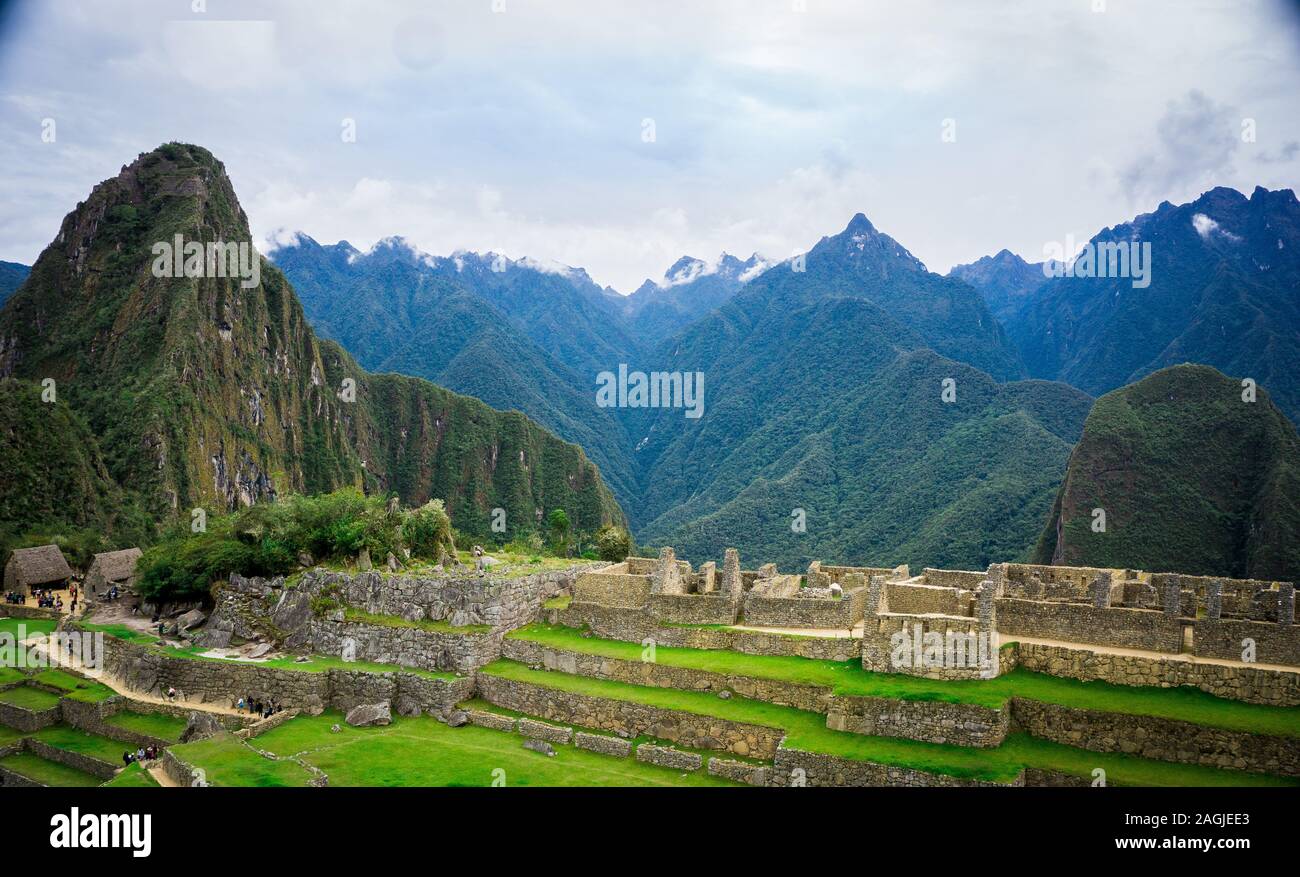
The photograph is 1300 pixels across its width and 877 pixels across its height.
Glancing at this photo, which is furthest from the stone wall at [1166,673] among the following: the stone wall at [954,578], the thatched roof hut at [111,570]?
the thatched roof hut at [111,570]

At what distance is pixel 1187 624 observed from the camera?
1839 cm

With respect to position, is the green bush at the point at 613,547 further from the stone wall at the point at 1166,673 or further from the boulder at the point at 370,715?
the stone wall at the point at 1166,673

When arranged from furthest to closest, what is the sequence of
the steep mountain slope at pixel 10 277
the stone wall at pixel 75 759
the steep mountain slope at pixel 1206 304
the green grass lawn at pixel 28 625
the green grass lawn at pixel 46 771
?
the steep mountain slope at pixel 10 277 → the steep mountain slope at pixel 1206 304 → the green grass lawn at pixel 28 625 → the stone wall at pixel 75 759 → the green grass lawn at pixel 46 771

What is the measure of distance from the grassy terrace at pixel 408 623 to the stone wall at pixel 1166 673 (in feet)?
46.1

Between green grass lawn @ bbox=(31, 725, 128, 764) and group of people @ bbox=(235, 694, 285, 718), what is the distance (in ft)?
9.61

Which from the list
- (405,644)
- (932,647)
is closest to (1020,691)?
(932,647)

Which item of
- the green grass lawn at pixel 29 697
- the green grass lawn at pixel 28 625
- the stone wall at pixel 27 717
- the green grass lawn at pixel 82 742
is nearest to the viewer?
the green grass lawn at pixel 82 742

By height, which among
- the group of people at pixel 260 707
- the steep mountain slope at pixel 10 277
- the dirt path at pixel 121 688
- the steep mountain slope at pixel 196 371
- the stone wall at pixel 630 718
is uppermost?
the steep mountain slope at pixel 10 277

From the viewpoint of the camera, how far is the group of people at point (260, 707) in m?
22.5

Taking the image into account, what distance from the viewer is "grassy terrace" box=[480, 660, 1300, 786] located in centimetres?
1467

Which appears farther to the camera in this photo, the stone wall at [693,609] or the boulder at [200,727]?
the stone wall at [693,609]
